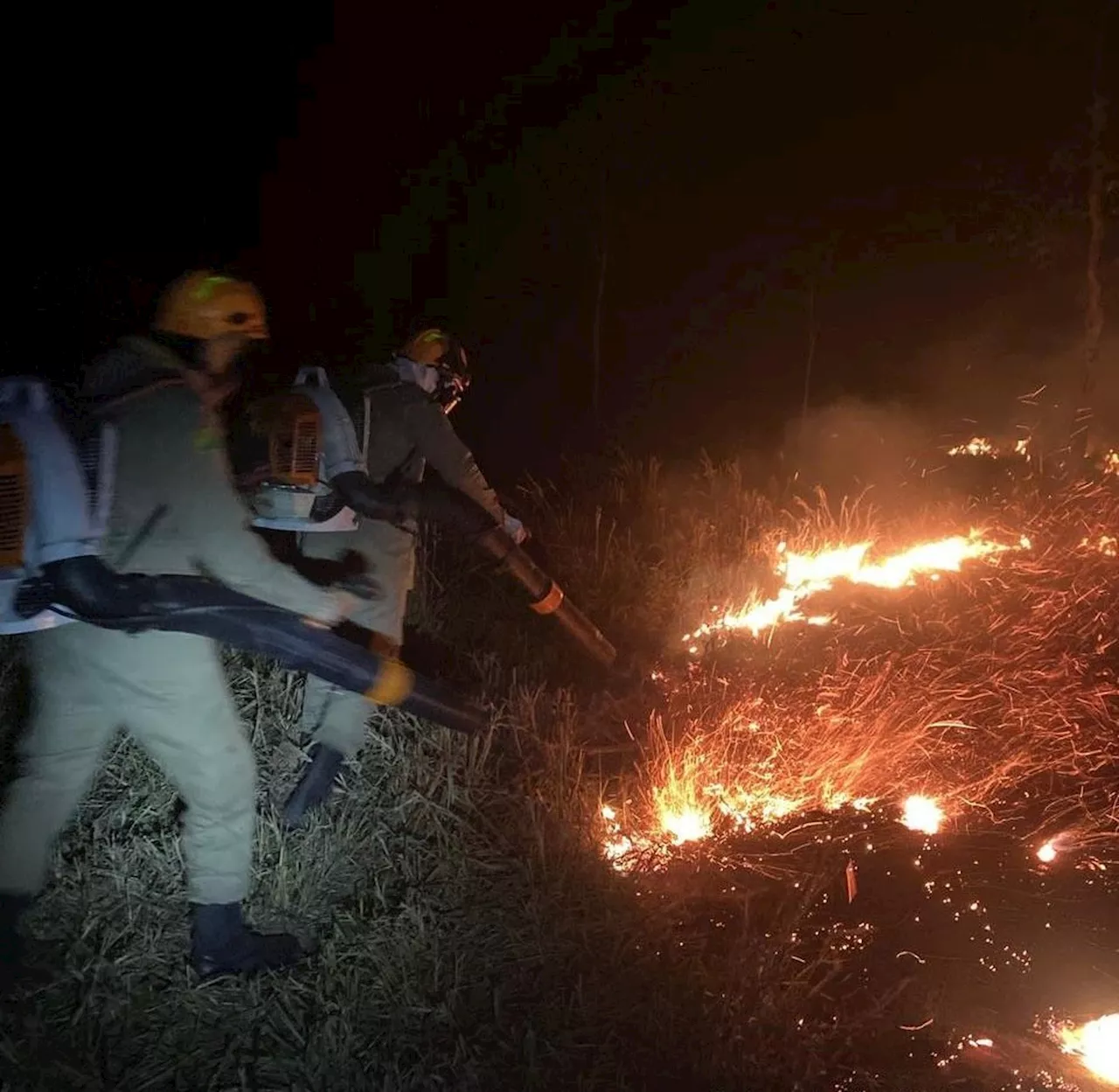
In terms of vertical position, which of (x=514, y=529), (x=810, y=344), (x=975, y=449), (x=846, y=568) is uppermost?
(x=810, y=344)

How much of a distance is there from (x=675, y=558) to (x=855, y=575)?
118 centimetres

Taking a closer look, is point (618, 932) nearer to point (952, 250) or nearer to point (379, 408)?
point (379, 408)

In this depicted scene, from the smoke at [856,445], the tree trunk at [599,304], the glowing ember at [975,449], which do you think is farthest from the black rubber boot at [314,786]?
the tree trunk at [599,304]

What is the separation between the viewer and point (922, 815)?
4227mm

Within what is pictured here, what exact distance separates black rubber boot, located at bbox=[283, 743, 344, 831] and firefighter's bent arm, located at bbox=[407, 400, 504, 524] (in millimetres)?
1215

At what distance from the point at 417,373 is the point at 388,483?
0.48 m

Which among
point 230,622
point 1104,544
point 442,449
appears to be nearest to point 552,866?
point 230,622

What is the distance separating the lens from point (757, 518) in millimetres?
6840

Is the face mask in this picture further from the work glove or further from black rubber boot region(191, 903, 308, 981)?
black rubber boot region(191, 903, 308, 981)

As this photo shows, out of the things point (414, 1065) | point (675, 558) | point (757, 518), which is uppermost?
point (757, 518)

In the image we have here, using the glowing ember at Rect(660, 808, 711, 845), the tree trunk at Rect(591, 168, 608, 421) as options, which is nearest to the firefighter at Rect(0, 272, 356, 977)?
the glowing ember at Rect(660, 808, 711, 845)

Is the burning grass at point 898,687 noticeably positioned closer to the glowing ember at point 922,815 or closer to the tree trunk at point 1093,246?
the glowing ember at point 922,815

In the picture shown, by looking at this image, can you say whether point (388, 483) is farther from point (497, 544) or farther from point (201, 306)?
point (201, 306)

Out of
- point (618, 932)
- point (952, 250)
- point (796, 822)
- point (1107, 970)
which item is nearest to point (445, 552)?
point (796, 822)
